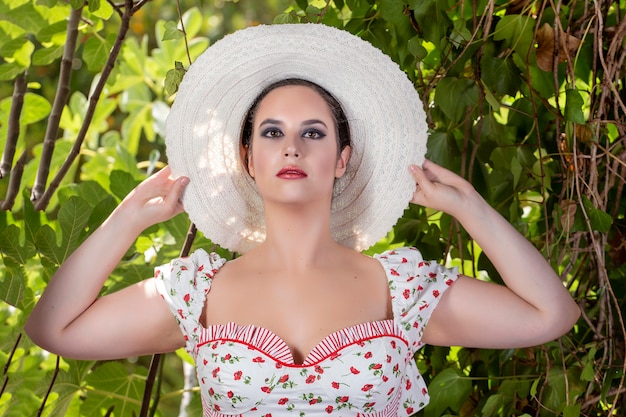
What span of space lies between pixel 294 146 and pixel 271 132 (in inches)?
2.0

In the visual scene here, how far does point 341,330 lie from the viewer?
50.9 inches

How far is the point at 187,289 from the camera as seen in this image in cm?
134

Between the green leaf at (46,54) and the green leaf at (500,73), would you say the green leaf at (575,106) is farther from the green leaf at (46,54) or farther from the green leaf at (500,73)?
the green leaf at (46,54)

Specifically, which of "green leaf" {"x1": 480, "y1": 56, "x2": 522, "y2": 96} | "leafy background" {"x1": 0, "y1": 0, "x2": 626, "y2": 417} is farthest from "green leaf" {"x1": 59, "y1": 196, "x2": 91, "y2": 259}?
"green leaf" {"x1": 480, "y1": 56, "x2": 522, "y2": 96}

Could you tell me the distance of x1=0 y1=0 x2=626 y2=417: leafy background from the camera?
152 centimetres

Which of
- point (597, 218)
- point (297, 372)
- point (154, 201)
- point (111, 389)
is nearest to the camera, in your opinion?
point (297, 372)

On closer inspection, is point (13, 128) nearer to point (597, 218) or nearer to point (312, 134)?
point (312, 134)

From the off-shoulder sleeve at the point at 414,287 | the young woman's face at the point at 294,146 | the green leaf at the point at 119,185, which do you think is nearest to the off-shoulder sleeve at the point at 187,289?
the young woman's face at the point at 294,146

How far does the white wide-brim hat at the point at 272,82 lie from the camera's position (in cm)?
135

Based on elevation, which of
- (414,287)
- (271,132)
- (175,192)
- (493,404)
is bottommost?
(493,404)

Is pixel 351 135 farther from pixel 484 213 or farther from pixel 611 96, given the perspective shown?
pixel 611 96

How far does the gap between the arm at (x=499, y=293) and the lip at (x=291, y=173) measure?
0.18 metres

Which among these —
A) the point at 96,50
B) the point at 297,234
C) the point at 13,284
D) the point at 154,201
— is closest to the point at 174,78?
the point at 154,201

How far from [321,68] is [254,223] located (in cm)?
26
